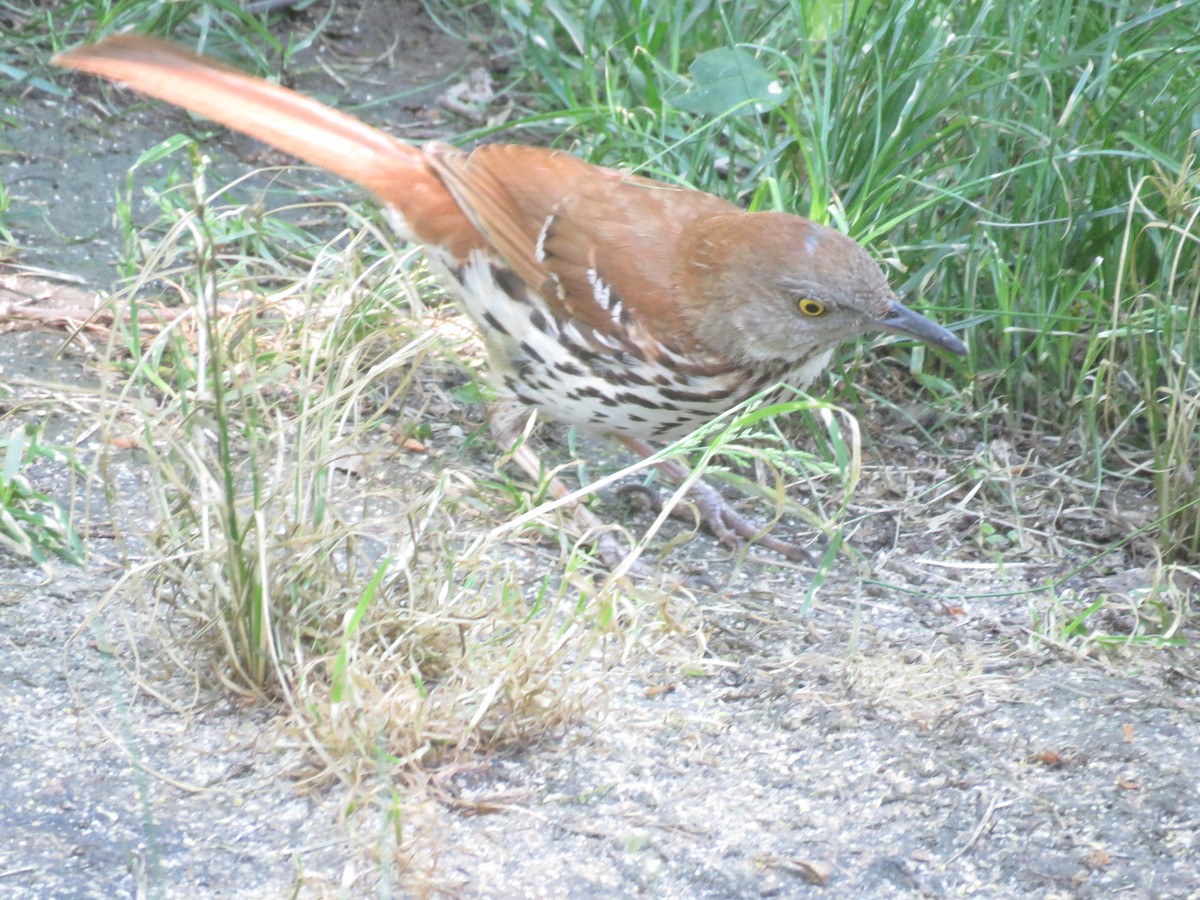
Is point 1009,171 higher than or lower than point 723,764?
higher

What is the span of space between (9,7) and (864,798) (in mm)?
3921

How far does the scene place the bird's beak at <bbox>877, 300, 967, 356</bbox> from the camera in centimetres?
329

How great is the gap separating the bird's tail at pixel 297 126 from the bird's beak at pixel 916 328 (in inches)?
38.4

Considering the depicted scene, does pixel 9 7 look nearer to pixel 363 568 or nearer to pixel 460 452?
pixel 460 452

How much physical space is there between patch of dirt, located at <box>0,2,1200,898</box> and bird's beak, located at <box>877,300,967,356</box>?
514mm

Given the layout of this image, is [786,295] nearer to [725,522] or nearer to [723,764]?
[725,522]

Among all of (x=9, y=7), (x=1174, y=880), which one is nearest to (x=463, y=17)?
(x=9, y=7)

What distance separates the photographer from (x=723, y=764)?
262cm

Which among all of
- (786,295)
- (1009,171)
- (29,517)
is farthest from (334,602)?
(1009,171)

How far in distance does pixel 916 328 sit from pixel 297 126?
1.54m

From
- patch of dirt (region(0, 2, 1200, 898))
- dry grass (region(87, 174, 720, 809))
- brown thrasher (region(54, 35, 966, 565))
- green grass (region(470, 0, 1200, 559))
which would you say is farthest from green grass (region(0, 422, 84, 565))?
green grass (region(470, 0, 1200, 559))

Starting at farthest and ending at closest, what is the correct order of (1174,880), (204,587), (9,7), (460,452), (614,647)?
(9,7) < (460,452) < (614,647) < (204,587) < (1174,880)

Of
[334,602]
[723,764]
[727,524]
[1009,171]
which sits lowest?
[727,524]

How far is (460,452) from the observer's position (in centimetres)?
367
